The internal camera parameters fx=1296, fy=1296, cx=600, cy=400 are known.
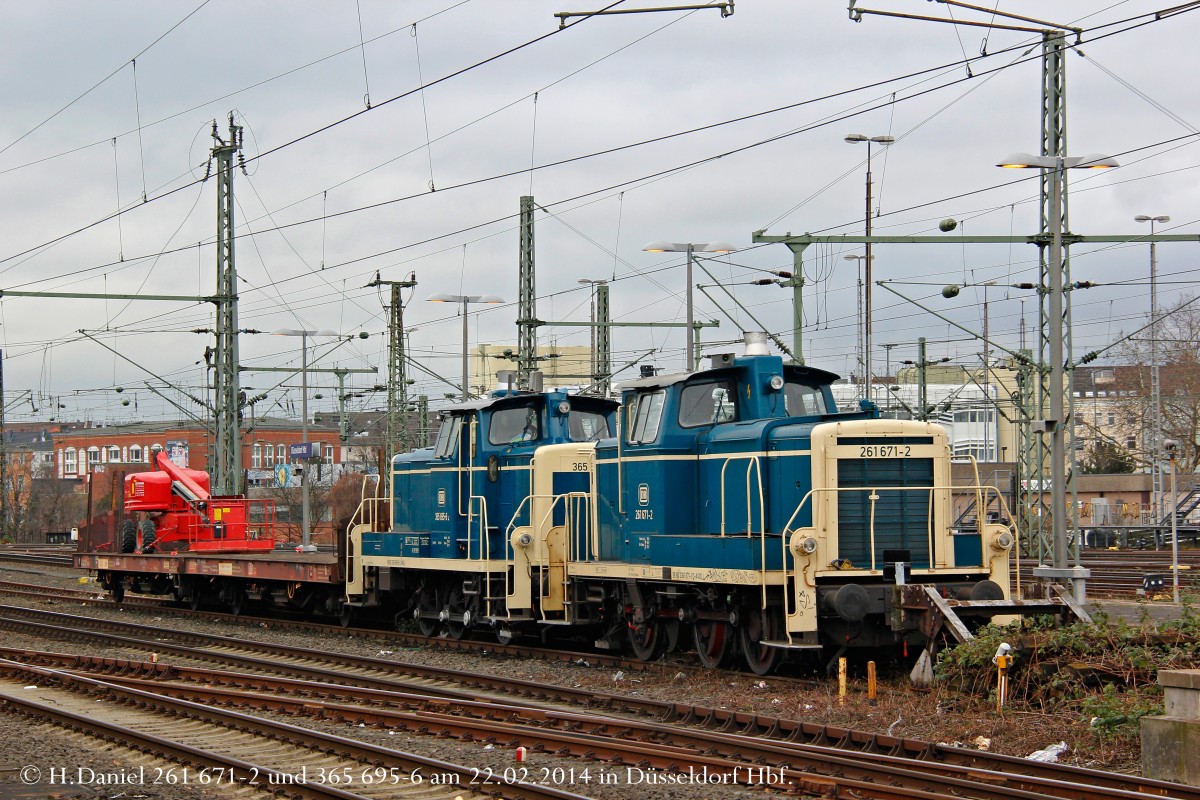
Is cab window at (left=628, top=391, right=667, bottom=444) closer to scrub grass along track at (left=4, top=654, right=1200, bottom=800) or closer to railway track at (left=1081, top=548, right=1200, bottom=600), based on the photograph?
scrub grass along track at (left=4, top=654, right=1200, bottom=800)

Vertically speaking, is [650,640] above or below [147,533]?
below

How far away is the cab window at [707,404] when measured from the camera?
15.0 meters

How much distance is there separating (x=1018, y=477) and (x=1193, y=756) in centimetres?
1836

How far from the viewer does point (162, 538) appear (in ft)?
92.6

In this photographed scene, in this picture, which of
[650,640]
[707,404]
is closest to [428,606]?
[650,640]

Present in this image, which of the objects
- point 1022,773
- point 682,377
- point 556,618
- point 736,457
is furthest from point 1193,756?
point 556,618

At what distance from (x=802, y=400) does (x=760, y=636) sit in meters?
2.84

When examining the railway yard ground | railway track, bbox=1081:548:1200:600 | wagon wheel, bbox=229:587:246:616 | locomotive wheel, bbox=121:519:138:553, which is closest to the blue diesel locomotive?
the railway yard ground

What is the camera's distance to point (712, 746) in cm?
1034

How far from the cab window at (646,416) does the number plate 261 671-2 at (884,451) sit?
8.76 ft

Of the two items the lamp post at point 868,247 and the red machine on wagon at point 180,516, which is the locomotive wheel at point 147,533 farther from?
the lamp post at point 868,247

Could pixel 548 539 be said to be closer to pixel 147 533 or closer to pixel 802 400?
pixel 802 400

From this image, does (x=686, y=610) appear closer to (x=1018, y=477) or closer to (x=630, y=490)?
(x=630, y=490)

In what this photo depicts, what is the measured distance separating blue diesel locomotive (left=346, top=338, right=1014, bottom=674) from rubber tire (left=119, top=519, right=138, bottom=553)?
36.7ft
